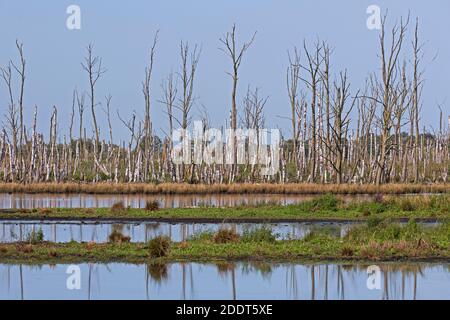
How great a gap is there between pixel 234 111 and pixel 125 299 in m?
43.8

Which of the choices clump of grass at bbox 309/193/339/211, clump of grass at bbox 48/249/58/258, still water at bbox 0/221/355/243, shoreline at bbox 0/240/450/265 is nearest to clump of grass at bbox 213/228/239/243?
shoreline at bbox 0/240/450/265

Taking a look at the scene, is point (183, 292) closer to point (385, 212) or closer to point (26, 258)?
point (26, 258)

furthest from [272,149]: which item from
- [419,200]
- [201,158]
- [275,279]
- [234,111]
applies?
[275,279]

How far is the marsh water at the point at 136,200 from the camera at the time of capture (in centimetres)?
4053

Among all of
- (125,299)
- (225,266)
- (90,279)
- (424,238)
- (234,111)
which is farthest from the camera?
(234,111)

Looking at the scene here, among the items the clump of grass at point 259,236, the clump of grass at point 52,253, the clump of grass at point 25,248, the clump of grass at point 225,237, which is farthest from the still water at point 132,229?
the clump of grass at point 52,253

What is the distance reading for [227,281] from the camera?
17.3 meters

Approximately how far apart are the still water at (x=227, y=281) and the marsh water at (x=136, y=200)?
19817mm

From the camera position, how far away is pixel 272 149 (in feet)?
242

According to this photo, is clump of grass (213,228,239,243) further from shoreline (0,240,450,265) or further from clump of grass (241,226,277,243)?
shoreline (0,240,450,265)

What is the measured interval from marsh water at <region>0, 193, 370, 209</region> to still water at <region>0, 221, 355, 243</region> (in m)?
8.40

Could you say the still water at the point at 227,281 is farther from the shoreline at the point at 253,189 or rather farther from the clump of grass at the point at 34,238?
the shoreline at the point at 253,189

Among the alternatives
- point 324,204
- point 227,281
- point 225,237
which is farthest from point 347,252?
point 324,204
